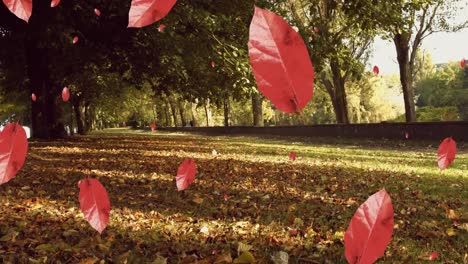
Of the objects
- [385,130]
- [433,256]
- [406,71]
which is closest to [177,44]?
[433,256]

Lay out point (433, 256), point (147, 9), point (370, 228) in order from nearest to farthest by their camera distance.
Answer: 1. point (370, 228)
2. point (147, 9)
3. point (433, 256)

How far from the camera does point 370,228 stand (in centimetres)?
151

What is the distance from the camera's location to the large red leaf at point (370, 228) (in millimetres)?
1467

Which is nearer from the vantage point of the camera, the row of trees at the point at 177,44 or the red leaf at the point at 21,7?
the red leaf at the point at 21,7

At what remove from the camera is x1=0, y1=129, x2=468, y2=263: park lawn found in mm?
3574

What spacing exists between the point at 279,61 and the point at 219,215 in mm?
3930

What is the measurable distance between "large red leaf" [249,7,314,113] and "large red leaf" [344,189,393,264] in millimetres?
511

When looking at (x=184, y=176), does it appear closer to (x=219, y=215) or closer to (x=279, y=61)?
(x=219, y=215)

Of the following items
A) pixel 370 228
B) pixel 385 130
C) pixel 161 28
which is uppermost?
pixel 161 28

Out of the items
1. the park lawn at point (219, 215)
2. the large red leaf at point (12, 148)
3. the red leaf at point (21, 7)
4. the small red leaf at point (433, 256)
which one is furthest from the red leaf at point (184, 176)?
the red leaf at point (21, 7)

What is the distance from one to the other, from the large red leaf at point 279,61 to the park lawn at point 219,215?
2.46 meters

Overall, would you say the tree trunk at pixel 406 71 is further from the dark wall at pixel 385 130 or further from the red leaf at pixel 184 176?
the red leaf at pixel 184 176

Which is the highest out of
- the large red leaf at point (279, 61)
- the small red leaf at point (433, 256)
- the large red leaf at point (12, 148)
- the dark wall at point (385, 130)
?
the large red leaf at point (279, 61)

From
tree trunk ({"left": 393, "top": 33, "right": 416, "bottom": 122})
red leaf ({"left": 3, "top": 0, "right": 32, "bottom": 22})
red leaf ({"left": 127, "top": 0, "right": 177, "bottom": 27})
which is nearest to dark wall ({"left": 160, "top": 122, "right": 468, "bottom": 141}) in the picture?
tree trunk ({"left": 393, "top": 33, "right": 416, "bottom": 122})
